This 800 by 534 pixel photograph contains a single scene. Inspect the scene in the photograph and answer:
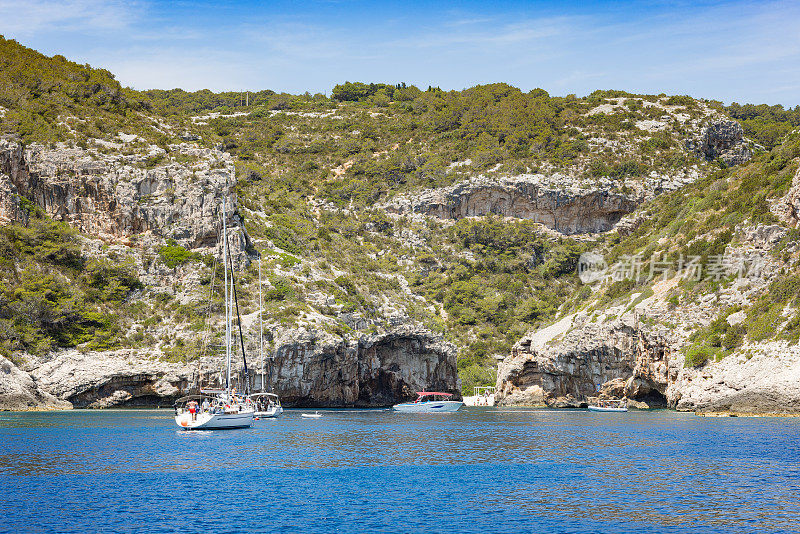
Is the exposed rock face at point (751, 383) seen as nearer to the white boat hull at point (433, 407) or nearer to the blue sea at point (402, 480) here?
the blue sea at point (402, 480)

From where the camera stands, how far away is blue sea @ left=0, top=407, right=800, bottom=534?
26.3 meters

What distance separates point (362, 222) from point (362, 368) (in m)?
55.8

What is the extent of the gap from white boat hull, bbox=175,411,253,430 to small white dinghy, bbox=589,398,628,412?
4733cm

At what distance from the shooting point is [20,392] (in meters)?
78.3

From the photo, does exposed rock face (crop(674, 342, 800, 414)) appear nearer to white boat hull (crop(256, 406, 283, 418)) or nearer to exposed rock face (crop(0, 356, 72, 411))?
white boat hull (crop(256, 406, 283, 418))

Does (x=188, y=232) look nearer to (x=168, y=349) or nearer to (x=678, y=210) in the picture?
(x=168, y=349)

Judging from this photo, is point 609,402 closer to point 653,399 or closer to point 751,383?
point 653,399

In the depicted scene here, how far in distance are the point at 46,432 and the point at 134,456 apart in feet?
54.0

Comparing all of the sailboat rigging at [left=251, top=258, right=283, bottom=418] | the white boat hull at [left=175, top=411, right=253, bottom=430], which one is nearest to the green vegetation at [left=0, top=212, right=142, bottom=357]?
the sailboat rigging at [left=251, top=258, right=283, bottom=418]

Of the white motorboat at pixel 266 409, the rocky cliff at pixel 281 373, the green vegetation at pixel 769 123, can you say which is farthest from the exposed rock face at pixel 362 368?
the green vegetation at pixel 769 123

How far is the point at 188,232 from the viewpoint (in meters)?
101

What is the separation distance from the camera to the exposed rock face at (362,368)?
308 ft

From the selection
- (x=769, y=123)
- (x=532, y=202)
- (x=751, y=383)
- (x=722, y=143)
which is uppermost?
(x=769, y=123)

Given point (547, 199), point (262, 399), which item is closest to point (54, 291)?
point (262, 399)
